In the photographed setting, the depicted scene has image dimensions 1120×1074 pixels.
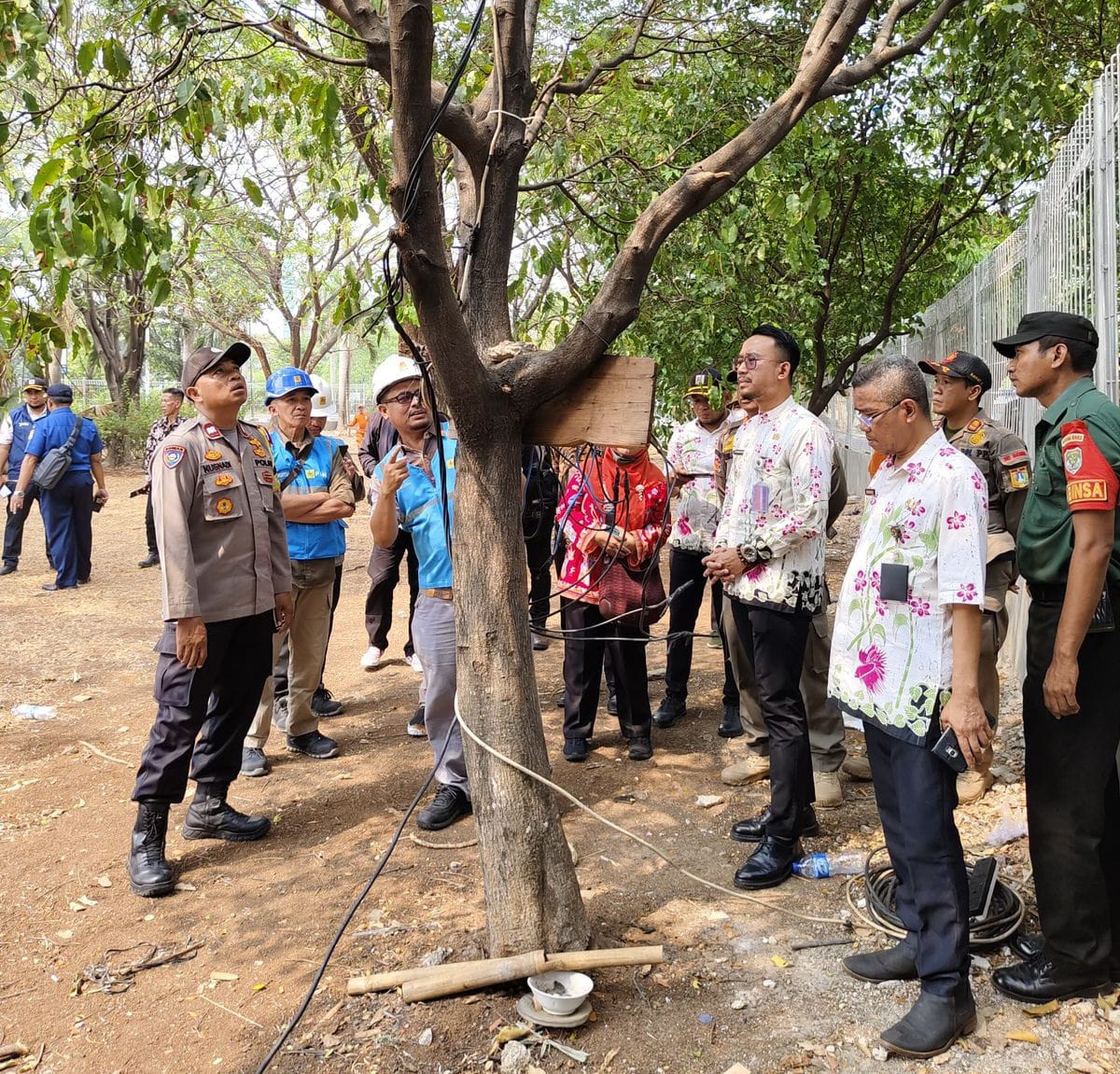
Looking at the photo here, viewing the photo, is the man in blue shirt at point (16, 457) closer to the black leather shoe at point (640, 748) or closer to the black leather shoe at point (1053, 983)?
the black leather shoe at point (640, 748)

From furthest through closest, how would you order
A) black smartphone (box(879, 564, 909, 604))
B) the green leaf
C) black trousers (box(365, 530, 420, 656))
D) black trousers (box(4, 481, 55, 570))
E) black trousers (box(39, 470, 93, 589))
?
black trousers (box(4, 481, 55, 570)), black trousers (box(39, 470, 93, 589)), black trousers (box(365, 530, 420, 656)), the green leaf, black smartphone (box(879, 564, 909, 604))

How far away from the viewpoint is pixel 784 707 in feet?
12.2

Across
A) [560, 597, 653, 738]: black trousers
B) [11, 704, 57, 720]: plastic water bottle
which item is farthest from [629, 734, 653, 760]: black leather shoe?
[11, 704, 57, 720]: plastic water bottle

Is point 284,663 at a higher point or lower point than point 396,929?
higher

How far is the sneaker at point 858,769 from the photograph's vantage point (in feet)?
15.6

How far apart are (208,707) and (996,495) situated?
11.9 feet

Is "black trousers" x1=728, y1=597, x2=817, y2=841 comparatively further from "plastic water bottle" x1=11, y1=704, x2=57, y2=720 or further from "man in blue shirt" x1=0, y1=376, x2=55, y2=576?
"man in blue shirt" x1=0, y1=376, x2=55, y2=576

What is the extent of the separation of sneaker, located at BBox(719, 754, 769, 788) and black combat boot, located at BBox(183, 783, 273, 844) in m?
2.23

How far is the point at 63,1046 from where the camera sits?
2.90 m

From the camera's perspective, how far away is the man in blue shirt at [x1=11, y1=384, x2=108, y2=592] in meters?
9.84

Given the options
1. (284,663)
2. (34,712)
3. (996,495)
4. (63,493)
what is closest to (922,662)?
(996,495)

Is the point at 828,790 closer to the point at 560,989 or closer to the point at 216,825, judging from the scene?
the point at 560,989

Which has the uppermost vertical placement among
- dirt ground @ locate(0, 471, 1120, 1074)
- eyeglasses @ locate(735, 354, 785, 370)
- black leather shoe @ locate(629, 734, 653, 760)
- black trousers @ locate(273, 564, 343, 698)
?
eyeglasses @ locate(735, 354, 785, 370)

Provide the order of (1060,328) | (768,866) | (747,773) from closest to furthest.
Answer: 1. (1060,328)
2. (768,866)
3. (747,773)
